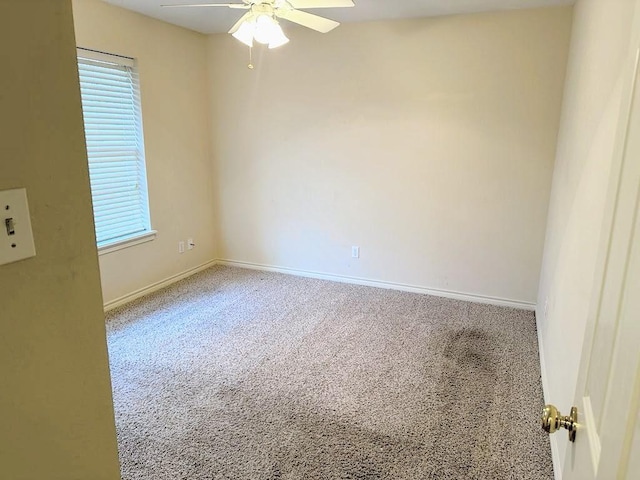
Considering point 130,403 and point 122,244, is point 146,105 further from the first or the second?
point 130,403

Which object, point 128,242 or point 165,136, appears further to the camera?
point 165,136

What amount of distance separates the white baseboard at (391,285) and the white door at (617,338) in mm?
2980

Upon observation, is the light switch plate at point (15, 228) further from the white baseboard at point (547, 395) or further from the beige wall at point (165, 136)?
the beige wall at point (165, 136)

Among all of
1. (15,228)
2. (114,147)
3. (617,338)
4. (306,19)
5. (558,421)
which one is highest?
(306,19)

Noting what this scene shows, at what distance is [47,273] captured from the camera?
74 cm

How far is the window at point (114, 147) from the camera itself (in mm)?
3357

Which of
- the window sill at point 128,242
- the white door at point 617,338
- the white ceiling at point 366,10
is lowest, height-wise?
the window sill at point 128,242

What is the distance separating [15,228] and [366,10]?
3287 millimetres

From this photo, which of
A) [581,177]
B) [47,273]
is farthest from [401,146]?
[47,273]

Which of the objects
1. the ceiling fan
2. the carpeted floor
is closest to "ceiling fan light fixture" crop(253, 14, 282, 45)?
the ceiling fan

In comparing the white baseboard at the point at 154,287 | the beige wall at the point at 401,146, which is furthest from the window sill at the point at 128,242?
the beige wall at the point at 401,146

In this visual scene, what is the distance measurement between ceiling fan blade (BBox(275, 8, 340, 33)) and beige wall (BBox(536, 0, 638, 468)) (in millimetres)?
1416

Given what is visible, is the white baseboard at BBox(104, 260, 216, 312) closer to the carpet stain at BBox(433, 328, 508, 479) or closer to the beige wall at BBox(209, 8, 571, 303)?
the beige wall at BBox(209, 8, 571, 303)

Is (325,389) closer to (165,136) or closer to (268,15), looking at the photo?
(268,15)
